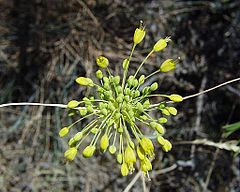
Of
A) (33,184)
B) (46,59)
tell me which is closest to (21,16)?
(46,59)

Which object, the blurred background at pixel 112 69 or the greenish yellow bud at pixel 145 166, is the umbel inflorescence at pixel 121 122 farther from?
the blurred background at pixel 112 69

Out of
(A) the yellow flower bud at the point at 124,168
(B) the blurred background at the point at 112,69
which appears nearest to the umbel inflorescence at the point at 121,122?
(A) the yellow flower bud at the point at 124,168

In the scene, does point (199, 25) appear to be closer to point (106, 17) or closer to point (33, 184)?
point (106, 17)

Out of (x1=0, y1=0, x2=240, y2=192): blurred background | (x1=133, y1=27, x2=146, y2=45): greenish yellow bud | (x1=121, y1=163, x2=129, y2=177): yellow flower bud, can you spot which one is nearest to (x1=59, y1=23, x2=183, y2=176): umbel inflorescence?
(x1=121, y1=163, x2=129, y2=177): yellow flower bud

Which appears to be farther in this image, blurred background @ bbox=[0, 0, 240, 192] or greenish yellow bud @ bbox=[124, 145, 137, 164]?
blurred background @ bbox=[0, 0, 240, 192]

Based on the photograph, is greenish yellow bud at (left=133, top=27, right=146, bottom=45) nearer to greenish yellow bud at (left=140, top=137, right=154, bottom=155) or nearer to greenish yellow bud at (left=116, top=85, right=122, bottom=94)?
greenish yellow bud at (left=116, top=85, right=122, bottom=94)

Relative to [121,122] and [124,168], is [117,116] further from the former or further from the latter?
[124,168]

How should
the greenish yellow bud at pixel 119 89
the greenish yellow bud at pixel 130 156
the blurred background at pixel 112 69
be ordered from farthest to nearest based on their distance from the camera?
the blurred background at pixel 112 69, the greenish yellow bud at pixel 119 89, the greenish yellow bud at pixel 130 156

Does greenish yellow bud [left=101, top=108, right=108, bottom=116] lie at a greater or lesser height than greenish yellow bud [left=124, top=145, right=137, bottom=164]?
greater
